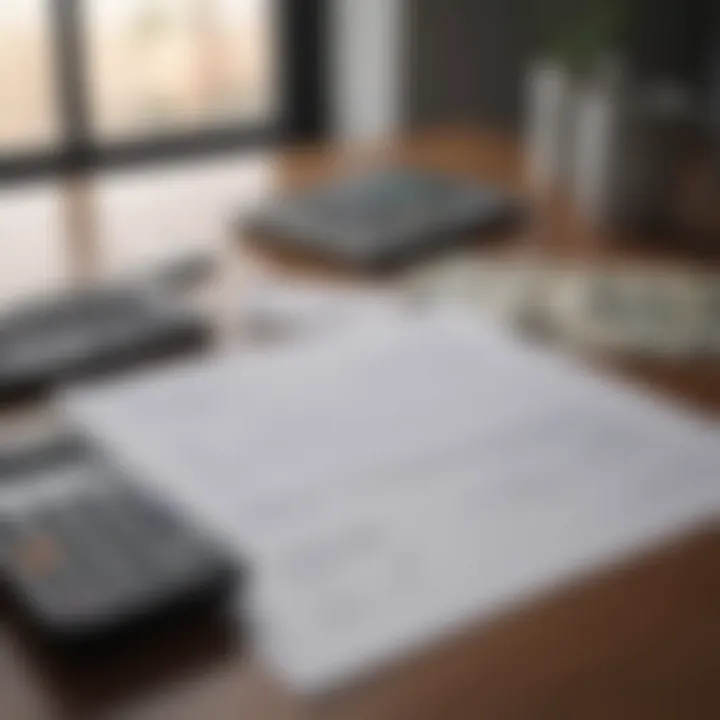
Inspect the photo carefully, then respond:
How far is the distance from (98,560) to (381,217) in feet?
2.05

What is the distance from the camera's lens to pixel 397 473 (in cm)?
67

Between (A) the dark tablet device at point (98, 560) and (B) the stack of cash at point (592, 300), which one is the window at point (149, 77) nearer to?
(B) the stack of cash at point (592, 300)

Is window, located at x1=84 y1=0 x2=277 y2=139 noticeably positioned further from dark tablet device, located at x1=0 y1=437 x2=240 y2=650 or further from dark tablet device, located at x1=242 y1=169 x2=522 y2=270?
dark tablet device, located at x1=0 y1=437 x2=240 y2=650

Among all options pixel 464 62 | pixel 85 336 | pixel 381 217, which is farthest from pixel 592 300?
pixel 464 62

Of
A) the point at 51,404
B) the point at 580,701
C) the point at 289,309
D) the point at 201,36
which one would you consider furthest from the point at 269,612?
the point at 201,36

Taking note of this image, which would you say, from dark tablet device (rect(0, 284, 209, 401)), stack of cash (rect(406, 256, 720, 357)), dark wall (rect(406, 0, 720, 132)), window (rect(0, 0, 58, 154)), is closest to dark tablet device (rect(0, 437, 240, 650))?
dark tablet device (rect(0, 284, 209, 401))

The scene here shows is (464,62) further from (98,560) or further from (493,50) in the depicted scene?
(98,560)

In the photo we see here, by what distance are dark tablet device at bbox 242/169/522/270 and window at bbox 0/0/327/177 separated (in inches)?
37.4

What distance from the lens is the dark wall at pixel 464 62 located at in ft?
7.00

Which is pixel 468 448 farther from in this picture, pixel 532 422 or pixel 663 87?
pixel 663 87

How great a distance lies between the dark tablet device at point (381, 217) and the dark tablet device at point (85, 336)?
0.62ft

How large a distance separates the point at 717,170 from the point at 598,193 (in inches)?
4.0

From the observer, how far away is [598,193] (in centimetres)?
116

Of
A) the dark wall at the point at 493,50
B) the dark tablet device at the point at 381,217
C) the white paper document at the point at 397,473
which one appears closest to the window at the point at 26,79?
the dark wall at the point at 493,50
